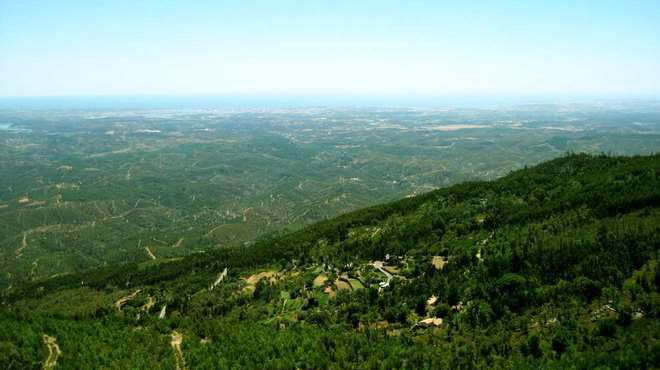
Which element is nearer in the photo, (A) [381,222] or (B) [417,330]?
(B) [417,330]

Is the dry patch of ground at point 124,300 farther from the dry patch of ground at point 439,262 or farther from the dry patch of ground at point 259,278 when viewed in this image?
the dry patch of ground at point 439,262

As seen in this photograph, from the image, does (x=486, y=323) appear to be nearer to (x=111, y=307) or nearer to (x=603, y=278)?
(x=603, y=278)

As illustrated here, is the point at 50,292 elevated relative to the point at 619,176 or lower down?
lower down

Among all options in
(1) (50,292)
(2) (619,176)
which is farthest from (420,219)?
(1) (50,292)

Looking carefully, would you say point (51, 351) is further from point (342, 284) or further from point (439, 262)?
point (439, 262)

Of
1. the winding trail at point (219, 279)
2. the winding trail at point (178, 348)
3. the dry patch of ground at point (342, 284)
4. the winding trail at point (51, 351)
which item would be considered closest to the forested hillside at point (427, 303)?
the winding trail at point (51, 351)

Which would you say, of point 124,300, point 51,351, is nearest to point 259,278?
point 124,300
